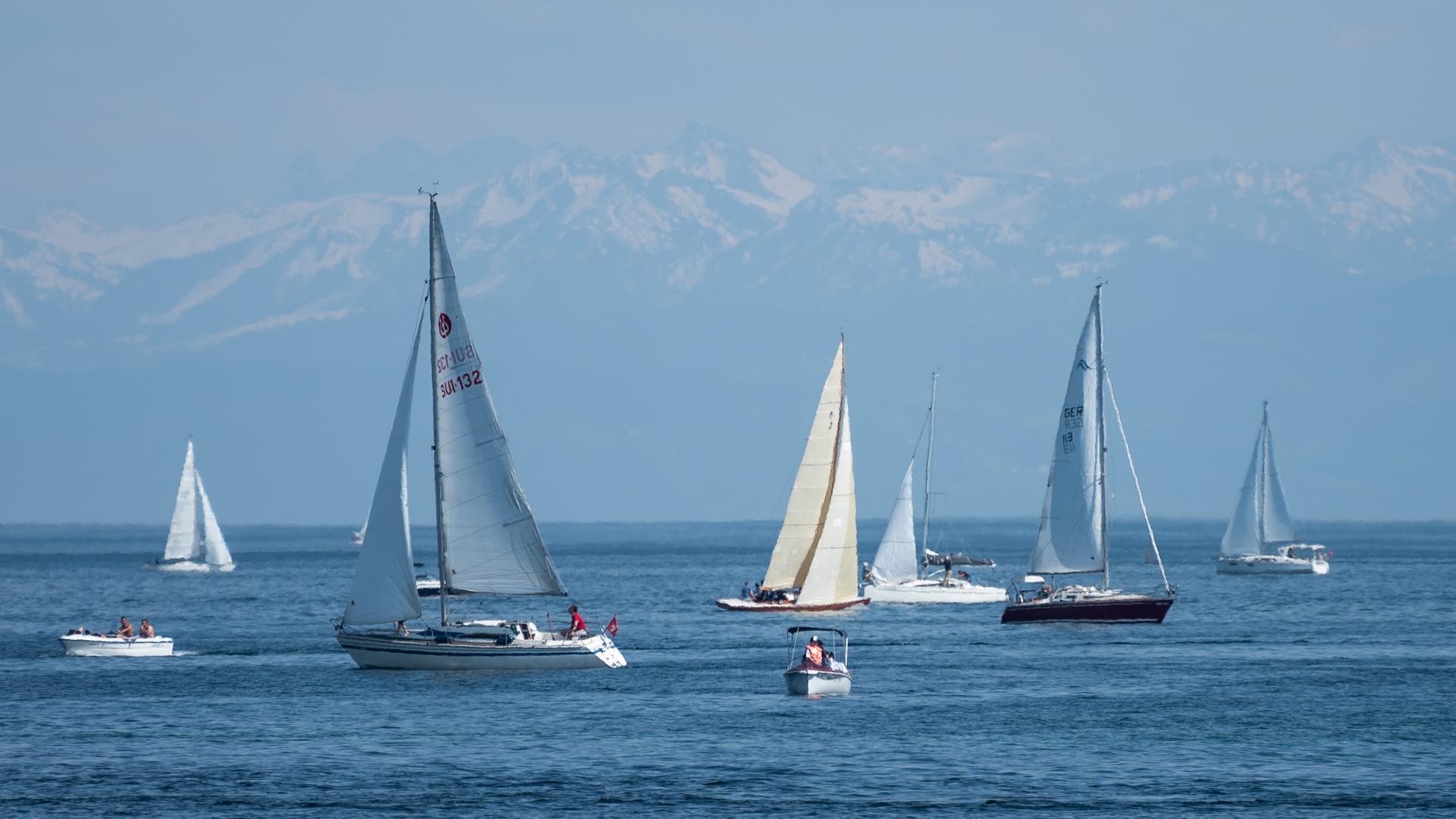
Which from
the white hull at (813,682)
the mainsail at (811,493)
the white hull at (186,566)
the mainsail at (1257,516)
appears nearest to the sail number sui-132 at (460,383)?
the white hull at (813,682)

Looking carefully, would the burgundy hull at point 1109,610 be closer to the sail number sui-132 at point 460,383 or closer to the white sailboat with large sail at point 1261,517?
the sail number sui-132 at point 460,383

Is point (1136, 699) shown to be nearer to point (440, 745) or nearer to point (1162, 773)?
point (1162, 773)

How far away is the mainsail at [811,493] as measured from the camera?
10044 cm

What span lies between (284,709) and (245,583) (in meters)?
99.4

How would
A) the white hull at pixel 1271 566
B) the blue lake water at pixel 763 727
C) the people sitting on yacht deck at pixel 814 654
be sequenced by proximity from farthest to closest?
the white hull at pixel 1271 566 < the people sitting on yacht deck at pixel 814 654 < the blue lake water at pixel 763 727

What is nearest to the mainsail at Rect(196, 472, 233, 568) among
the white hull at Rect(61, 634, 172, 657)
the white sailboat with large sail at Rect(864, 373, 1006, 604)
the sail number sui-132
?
the white sailboat with large sail at Rect(864, 373, 1006, 604)

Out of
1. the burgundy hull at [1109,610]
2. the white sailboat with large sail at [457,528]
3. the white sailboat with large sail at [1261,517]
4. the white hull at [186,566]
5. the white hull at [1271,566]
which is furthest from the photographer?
the white hull at [186,566]

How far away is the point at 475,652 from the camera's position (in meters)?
69.0

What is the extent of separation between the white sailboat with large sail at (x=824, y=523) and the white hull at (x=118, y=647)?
3148 cm

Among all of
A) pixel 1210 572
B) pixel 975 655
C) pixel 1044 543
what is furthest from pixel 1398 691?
pixel 1210 572

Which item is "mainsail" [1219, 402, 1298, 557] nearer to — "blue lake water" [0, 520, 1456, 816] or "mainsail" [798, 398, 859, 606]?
"blue lake water" [0, 520, 1456, 816]

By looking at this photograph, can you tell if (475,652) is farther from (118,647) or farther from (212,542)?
(212,542)

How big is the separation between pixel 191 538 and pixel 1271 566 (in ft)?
311

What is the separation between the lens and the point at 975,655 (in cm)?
8056
